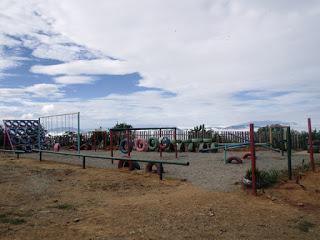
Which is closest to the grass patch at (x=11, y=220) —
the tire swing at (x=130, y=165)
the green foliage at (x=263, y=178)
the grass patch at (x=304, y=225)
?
the grass patch at (x=304, y=225)

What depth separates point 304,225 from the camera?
19.1 feet

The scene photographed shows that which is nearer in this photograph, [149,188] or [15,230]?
[15,230]

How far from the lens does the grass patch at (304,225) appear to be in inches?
222

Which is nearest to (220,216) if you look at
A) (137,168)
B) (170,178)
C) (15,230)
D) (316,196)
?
(316,196)

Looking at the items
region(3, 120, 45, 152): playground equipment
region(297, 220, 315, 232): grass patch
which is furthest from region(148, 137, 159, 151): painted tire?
region(297, 220, 315, 232): grass patch

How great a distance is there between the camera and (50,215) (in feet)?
21.0

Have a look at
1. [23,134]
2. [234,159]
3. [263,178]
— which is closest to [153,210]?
[263,178]

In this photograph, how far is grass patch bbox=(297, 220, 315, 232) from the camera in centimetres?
564

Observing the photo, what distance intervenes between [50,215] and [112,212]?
1053 millimetres

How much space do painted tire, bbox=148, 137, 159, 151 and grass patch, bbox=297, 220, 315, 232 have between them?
17.1 metres

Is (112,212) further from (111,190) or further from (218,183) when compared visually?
(218,183)

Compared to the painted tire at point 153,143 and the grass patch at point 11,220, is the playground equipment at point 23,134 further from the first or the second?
the grass patch at point 11,220

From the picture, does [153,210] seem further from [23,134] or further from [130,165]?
[23,134]

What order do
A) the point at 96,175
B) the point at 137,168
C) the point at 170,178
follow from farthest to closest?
the point at 137,168 → the point at 96,175 → the point at 170,178
